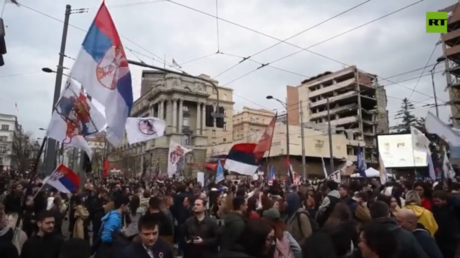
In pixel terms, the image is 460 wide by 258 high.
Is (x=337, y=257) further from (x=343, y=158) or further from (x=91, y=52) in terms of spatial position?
(x=343, y=158)

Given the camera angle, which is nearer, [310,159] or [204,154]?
[310,159]

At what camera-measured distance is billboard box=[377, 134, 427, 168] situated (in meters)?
32.9

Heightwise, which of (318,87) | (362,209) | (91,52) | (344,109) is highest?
(318,87)

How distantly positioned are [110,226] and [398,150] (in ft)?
109

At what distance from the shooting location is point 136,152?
8069 cm

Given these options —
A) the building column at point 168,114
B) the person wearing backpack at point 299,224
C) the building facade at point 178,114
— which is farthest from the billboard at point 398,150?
the building column at point 168,114

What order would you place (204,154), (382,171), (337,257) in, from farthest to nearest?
(204,154) < (382,171) < (337,257)

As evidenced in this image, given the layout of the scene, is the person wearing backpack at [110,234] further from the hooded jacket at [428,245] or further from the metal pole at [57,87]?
the metal pole at [57,87]

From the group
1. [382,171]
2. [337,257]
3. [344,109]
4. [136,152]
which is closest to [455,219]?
[337,257]

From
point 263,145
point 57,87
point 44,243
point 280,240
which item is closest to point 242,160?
point 263,145

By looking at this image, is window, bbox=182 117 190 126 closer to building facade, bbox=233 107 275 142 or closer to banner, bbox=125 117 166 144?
building facade, bbox=233 107 275 142

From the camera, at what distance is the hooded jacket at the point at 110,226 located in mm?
4624

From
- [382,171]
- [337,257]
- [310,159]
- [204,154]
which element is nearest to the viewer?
[337,257]

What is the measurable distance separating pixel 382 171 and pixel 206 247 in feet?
45.9
